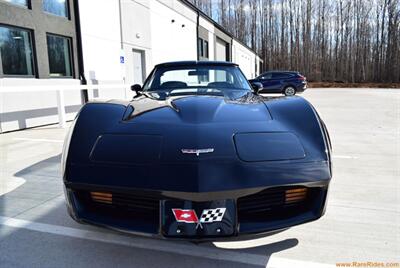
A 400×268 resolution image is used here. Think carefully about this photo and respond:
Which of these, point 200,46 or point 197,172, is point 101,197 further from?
point 200,46

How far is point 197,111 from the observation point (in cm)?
212

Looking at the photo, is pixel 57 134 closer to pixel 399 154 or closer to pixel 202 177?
pixel 202 177

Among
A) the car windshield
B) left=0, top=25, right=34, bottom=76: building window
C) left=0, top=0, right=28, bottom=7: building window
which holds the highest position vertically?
left=0, top=0, right=28, bottom=7: building window

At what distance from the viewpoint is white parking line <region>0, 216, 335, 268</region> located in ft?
6.36

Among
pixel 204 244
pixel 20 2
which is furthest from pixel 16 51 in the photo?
pixel 204 244

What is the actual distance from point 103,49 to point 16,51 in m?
3.28

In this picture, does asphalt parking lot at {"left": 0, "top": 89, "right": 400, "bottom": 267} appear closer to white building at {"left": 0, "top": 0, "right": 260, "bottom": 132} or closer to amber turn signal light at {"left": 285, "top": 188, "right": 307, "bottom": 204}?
amber turn signal light at {"left": 285, "top": 188, "right": 307, "bottom": 204}

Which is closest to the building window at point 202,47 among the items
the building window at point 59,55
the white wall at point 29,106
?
the building window at point 59,55

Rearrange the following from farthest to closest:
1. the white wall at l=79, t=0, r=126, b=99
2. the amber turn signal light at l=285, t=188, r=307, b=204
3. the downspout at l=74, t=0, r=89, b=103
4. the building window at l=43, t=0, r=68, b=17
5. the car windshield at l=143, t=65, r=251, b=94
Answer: the white wall at l=79, t=0, r=126, b=99 < the downspout at l=74, t=0, r=89, b=103 < the building window at l=43, t=0, r=68, b=17 < the car windshield at l=143, t=65, r=251, b=94 < the amber turn signal light at l=285, t=188, r=307, b=204

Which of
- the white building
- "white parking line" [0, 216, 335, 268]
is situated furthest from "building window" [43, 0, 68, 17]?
"white parking line" [0, 216, 335, 268]

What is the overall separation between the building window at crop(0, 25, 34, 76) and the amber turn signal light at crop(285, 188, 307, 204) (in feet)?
23.2

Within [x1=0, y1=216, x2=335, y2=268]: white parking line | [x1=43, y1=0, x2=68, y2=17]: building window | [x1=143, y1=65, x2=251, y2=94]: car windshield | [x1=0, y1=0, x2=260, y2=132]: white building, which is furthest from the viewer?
[x1=43, y1=0, x2=68, y2=17]: building window

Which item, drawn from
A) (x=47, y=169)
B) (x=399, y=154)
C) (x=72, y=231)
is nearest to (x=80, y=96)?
(x=47, y=169)

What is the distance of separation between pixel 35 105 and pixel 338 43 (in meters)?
44.1
